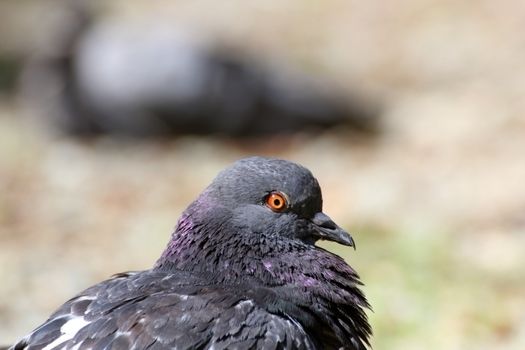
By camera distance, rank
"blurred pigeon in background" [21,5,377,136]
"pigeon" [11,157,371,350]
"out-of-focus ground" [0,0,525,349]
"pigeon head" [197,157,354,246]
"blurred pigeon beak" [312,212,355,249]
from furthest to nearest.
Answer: "blurred pigeon in background" [21,5,377,136], "out-of-focus ground" [0,0,525,349], "blurred pigeon beak" [312,212,355,249], "pigeon head" [197,157,354,246], "pigeon" [11,157,371,350]

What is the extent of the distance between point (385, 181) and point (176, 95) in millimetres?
3614

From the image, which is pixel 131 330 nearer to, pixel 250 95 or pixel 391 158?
pixel 391 158

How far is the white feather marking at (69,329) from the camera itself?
5117 millimetres

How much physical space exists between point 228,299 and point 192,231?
604 millimetres

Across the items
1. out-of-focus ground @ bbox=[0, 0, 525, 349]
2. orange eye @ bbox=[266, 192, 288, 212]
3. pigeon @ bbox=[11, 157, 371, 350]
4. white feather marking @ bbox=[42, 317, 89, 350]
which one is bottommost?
white feather marking @ bbox=[42, 317, 89, 350]

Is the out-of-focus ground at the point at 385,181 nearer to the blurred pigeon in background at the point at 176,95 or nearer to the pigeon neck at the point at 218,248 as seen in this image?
the blurred pigeon in background at the point at 176,95

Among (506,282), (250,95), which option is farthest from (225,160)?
(506,282)

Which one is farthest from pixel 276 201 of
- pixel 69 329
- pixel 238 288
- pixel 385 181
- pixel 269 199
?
pixel 385 181

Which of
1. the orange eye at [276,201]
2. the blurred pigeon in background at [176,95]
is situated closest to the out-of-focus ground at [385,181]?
the blurred pigeon in background at [176,95]

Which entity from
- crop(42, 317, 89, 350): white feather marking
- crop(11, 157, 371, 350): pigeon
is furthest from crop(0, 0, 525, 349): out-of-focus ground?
crop(42, 317, 89, 350): white feather marking

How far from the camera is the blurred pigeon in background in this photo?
13.8 meters

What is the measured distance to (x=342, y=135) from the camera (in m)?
13.7

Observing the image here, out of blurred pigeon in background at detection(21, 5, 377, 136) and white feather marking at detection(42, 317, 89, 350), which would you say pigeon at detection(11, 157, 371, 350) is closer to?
white feather marking at detection(42, 317, 89, 350)

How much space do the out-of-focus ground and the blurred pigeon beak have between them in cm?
199
